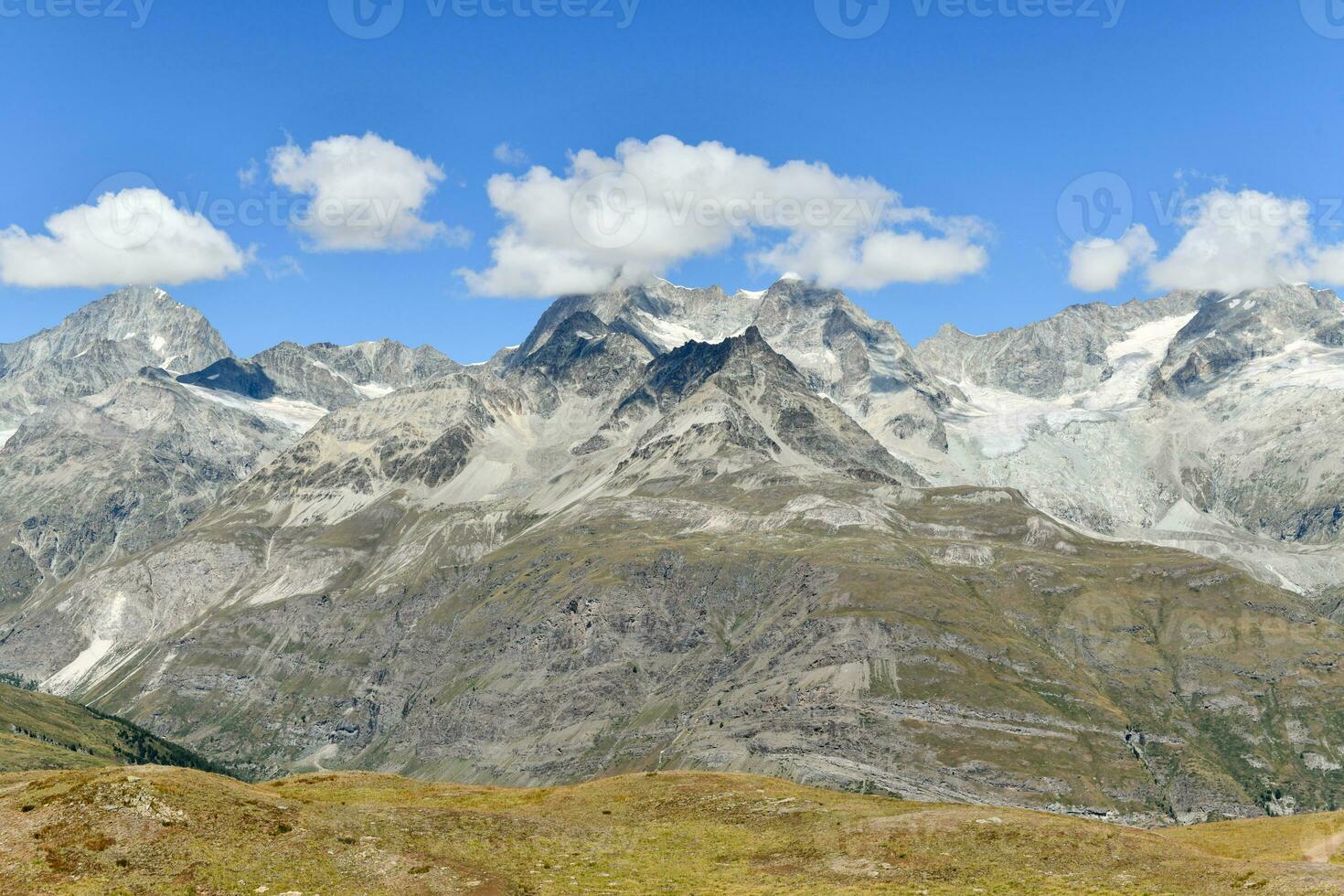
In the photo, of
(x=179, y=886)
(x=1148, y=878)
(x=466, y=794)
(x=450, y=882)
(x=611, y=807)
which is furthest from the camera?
(x=466, y=794)

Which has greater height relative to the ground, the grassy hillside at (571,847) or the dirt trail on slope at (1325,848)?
the grassy hillside at (571,847)

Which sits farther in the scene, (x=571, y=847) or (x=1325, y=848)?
(x=1325, y=848)

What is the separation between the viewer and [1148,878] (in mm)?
96125

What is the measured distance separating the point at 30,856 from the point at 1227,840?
110651mm

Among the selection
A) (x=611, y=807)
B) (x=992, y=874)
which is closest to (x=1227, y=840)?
(x=992, y=874)

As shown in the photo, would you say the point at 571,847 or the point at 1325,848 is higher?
the point at 571,847

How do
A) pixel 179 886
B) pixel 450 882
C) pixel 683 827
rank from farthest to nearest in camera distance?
pixel 683 827 → pixel 450 882 → pixel 179 886

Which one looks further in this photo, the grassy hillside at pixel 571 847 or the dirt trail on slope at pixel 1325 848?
the dirt trail on slope at pixel 1325 848

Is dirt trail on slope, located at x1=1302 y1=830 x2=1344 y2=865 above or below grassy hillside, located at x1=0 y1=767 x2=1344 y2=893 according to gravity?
below

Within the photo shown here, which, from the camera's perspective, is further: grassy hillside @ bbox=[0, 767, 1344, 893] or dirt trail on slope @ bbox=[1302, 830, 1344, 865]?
dirt trail on slope @ bbox=[1302, 830, 1344, 865]

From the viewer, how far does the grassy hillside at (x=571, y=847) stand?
88.1 metres

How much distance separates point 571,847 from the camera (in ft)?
352

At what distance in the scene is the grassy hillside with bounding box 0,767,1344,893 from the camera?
8812cm

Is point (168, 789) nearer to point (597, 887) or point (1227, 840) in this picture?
point (597, 887)
